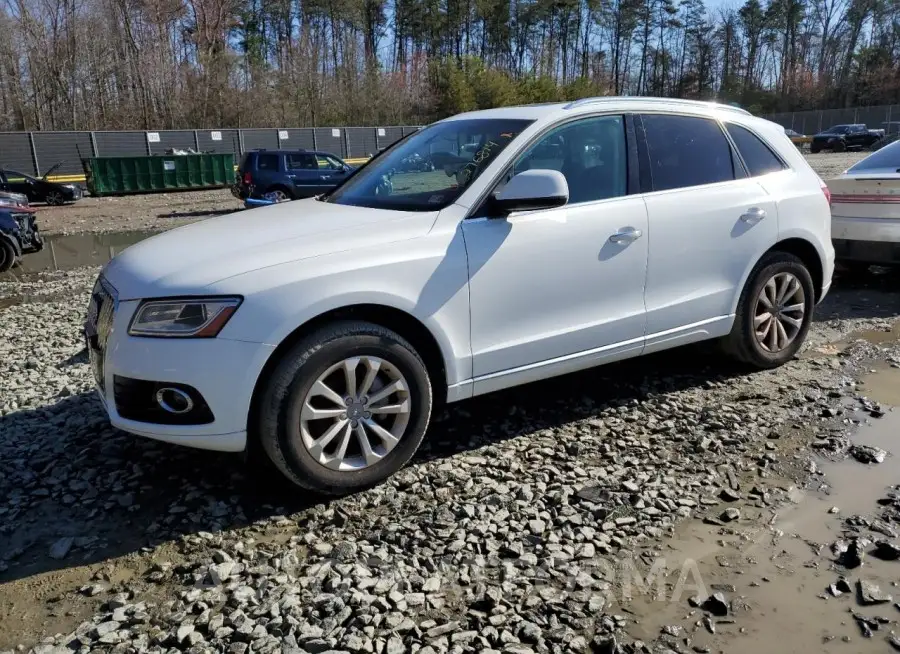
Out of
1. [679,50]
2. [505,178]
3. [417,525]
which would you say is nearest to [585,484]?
[417,525]

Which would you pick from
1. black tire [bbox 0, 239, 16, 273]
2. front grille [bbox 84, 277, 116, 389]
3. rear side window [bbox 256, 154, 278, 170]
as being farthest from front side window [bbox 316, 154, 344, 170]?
front grille [bbox 84, 277, 116, 389]

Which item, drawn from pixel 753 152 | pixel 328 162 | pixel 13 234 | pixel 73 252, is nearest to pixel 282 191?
pixel 328 162

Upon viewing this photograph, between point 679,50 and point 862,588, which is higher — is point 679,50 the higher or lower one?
the higher one

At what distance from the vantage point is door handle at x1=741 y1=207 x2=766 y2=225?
15.3ft

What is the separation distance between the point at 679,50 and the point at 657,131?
92580 millimetres

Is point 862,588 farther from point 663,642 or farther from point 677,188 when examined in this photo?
point 677,188

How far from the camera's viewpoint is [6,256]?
424 inches

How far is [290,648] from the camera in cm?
251

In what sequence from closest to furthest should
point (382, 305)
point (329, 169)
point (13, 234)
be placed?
point (382, 305)
point (13, 234)
point (329, 169)

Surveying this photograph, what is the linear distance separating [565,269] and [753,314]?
1.74 meters

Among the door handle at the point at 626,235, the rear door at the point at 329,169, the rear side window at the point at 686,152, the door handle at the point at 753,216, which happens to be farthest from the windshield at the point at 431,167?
the rear door at the point at 329,169

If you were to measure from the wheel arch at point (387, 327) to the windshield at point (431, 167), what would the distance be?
2.08 feet

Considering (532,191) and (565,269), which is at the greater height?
(532,191)

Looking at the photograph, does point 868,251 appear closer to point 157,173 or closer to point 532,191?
point 532,191
